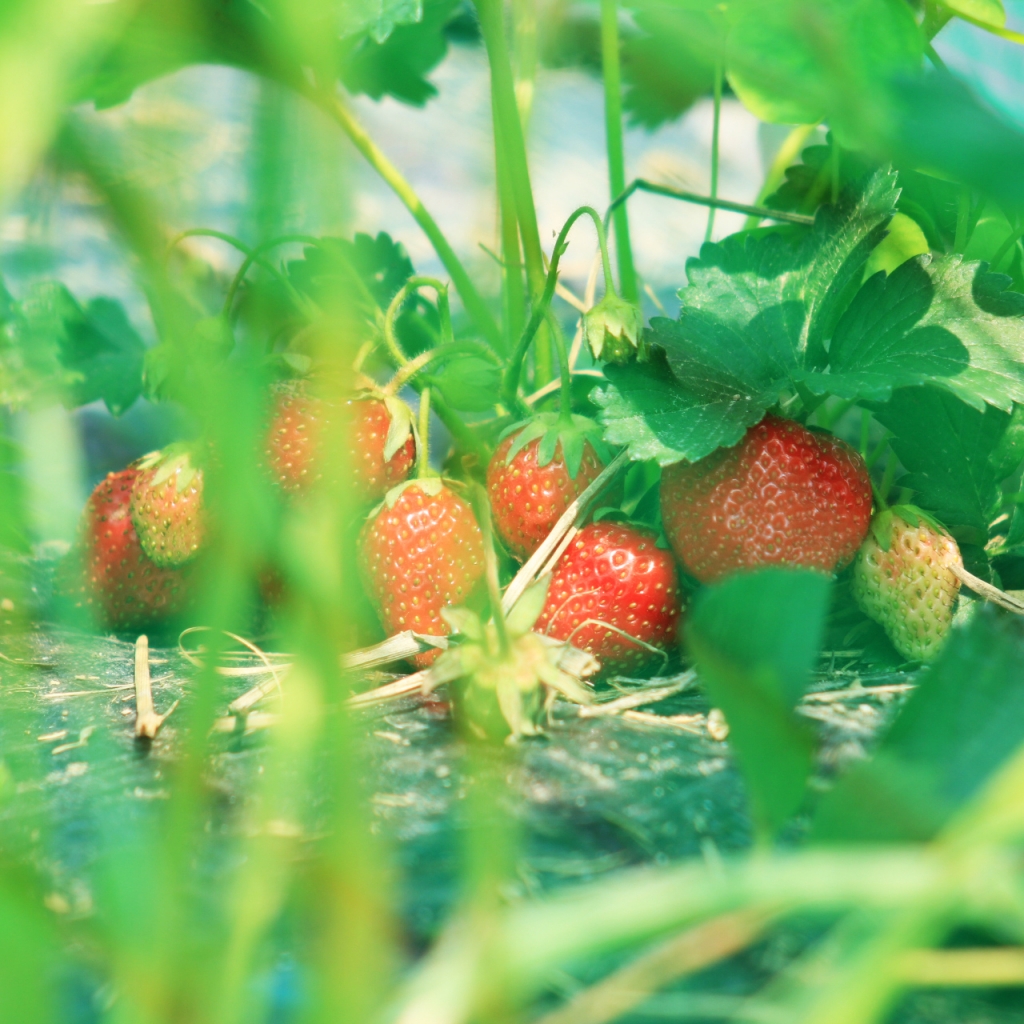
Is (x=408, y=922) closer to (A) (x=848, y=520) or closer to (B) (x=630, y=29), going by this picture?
(A) (x=848, y=520)

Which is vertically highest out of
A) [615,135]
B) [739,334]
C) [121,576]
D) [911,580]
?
[615,135]

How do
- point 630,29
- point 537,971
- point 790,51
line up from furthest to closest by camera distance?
point 630,29
point 790,51
point 537,971

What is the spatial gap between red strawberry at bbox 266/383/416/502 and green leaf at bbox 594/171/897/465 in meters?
0.13

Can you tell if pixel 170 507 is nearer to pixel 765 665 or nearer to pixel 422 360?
pixel 422 360

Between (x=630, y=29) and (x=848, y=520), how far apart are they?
23.8 inches

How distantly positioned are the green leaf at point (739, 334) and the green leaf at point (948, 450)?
7 centimetres

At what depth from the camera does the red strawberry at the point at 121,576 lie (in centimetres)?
59

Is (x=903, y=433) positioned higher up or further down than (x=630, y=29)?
further down

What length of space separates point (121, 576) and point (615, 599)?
331 mm

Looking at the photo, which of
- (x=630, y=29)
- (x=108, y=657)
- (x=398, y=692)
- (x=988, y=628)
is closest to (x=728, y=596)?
(x=988, y=628)

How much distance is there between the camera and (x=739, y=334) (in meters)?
0.47

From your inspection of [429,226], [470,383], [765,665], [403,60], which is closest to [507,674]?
[765,665]

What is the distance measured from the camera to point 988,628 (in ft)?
0.81

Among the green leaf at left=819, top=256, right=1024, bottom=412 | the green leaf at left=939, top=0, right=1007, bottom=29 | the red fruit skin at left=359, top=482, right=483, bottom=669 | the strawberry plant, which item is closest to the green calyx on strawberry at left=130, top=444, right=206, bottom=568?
the strawberry plant
